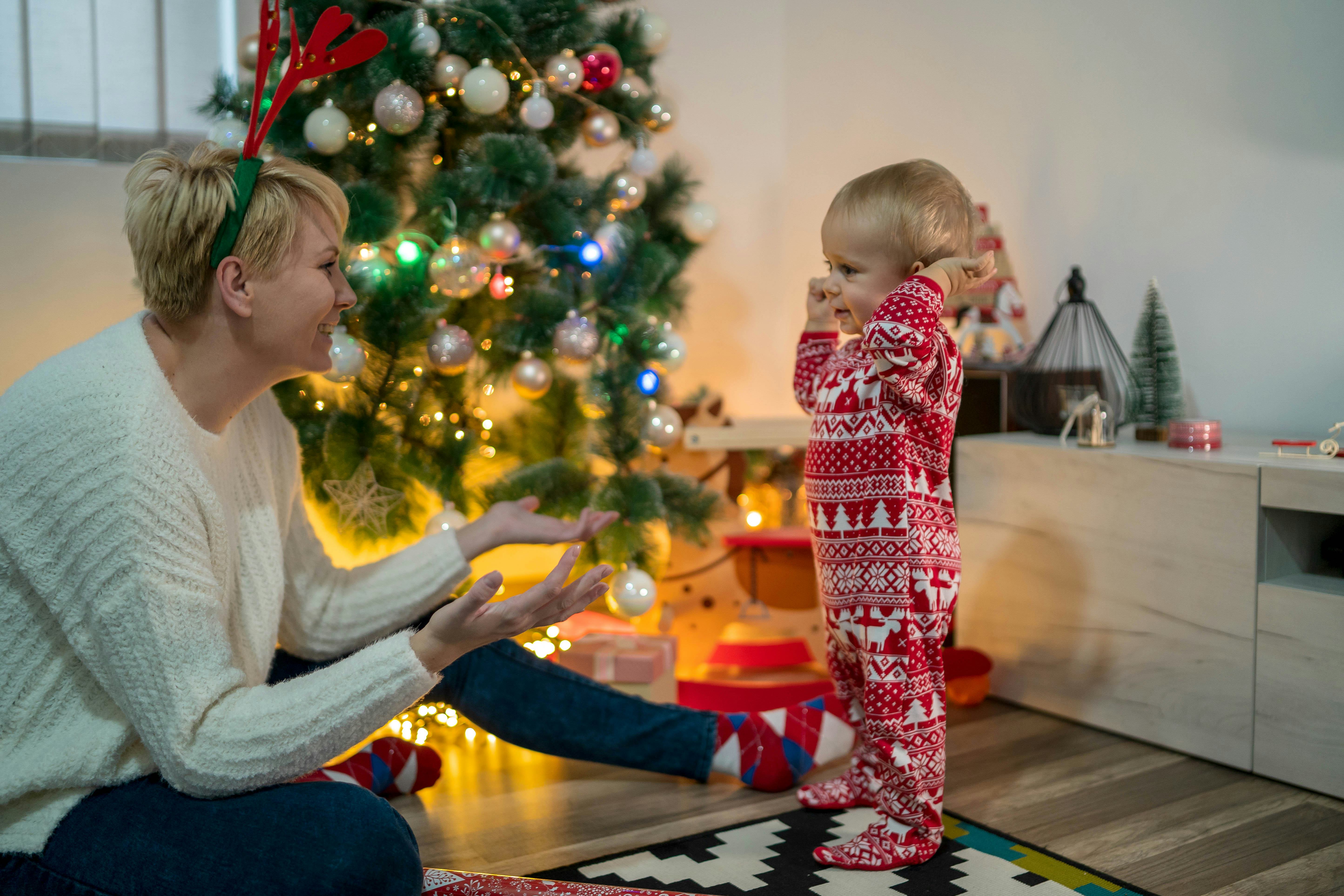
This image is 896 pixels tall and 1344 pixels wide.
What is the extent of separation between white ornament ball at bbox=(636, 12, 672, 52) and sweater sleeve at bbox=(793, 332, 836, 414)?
0.72 m

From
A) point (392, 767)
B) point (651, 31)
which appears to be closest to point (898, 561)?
point (392, 767)

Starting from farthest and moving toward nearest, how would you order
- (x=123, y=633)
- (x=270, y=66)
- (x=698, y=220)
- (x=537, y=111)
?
(x=698, y=220) < (x=537, y=111) < (x=270, y=66) < (x=123, y=633)

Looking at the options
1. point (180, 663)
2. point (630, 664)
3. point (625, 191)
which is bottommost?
point (630, 664)

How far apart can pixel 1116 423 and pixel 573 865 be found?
120cm

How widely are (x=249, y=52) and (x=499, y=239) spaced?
52 cm

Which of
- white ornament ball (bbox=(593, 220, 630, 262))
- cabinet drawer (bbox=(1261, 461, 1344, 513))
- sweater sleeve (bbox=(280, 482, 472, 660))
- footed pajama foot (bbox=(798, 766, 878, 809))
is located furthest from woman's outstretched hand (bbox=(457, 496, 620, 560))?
cabinet drawer (bbox=(1261, 461, 1344, 513))

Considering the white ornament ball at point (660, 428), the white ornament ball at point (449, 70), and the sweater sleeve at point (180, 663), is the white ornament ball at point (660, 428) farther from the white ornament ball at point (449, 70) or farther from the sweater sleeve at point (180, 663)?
the sweater sleeve at point (180, 663)

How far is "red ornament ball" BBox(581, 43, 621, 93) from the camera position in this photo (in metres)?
1.81

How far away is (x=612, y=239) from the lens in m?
1.83

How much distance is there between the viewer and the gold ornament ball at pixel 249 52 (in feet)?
5.58

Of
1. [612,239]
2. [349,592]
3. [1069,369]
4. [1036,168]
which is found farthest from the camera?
[1036,168]

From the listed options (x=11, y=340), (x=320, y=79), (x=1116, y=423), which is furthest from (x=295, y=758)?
(x=1116, y=423)

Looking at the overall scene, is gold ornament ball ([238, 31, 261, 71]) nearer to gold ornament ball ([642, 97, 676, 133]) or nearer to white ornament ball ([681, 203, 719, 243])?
gold ornament ball ([642, 97, 676, 133])

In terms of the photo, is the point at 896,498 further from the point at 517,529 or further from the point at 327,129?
the point at 327,129
